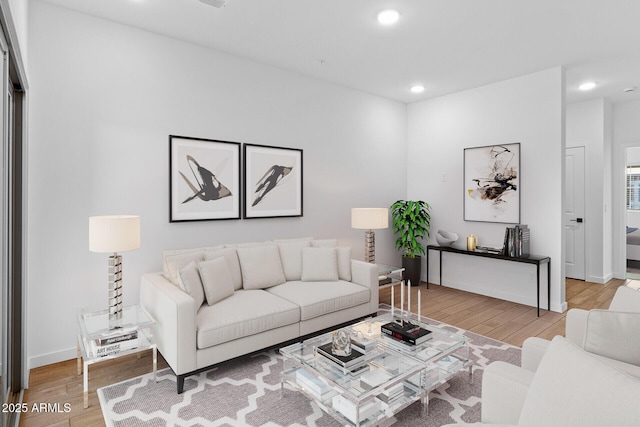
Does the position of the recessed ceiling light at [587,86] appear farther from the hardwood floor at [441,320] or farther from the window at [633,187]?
the window at [633,187]

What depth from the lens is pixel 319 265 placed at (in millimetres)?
3605

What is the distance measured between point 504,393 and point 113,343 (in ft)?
7.62

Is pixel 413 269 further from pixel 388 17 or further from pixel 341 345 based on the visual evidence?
pixel 388 17

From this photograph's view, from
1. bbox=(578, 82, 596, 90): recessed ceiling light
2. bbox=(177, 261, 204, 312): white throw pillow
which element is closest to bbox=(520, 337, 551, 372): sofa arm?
bbox=(177, 261, 204, 312): white throw pillow

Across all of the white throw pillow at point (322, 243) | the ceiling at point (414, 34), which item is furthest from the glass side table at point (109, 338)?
the ceiling at point (414, 34)

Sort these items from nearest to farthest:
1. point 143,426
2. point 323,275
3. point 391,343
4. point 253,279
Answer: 1. point 143,426
2. point 391,343
3. point 253,279
4. point 323,275

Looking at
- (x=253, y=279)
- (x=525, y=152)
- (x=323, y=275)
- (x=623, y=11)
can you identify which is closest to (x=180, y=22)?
(x=253, y=279)

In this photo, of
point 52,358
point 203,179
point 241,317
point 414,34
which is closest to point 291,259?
point 241,317

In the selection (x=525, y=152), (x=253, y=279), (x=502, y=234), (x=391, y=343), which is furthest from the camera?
(x=502, y=234)

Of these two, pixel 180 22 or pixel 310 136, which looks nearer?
pixel 180 22

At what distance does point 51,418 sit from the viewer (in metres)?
2.13

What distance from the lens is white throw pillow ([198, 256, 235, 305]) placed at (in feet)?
9.31

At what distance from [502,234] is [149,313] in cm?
417

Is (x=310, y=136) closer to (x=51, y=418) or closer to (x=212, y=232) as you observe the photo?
(x=212, y=232)
